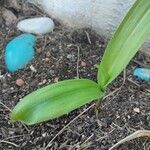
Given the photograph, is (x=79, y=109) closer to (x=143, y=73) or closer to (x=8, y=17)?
(x=143, y=73)

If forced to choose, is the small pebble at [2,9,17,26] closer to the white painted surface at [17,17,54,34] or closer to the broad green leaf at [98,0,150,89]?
the white painted surface at [17,17,54,34]

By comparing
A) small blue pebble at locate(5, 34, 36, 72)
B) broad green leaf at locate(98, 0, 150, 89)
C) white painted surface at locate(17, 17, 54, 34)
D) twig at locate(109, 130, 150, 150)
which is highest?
broad green leaf at locate(98, 0, 150, 89)

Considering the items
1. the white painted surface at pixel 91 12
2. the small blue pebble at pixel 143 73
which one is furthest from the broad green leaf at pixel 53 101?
the white painted surface at pixel 91 12

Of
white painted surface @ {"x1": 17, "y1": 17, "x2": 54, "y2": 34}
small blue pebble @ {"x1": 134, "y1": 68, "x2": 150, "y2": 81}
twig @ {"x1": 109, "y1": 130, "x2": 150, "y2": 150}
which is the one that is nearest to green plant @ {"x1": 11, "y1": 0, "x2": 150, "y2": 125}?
twig @ {"x1": 109, "y1": 130, "x2": 150, "y2": 150}

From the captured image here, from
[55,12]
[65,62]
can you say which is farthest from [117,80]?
[55,12]

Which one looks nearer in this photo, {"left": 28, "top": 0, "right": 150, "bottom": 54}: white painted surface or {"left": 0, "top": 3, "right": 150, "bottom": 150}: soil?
{"left": 0, "top": 3, "right": 150, "bottom": 150}: soil

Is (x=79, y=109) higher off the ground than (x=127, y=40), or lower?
lower

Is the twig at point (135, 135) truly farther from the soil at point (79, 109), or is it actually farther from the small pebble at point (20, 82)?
the small pebble at point (20, 82)

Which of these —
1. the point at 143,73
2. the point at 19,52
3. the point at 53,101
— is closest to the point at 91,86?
the point at 53,101
